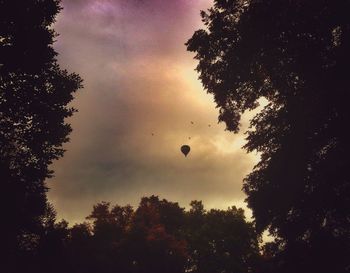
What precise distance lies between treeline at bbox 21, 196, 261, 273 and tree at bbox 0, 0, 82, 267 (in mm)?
5353

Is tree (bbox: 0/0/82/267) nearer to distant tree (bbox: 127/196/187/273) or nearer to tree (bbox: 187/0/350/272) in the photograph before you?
tree (bbox: 187/0/350/272)

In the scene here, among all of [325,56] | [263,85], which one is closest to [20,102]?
[263,85]

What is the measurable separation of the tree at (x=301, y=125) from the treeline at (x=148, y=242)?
15178 millimetres

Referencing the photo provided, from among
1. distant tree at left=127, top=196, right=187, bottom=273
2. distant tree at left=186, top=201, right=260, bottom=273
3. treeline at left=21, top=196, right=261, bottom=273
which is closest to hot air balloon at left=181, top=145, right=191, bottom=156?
treeline at left=21, top=196, right=261, bottom=273

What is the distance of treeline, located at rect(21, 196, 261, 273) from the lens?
98.9 ft

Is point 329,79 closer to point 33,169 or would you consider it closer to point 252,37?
point 252,37

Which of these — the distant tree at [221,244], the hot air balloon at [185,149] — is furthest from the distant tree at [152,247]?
the hot air balloon at [185,149]

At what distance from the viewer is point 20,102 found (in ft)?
56.7

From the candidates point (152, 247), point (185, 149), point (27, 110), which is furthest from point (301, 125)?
point (152, 247)

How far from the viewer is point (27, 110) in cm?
1758

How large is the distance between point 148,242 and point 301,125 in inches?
1547

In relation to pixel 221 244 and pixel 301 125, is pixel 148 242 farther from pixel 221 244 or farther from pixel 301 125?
pixel 301 125

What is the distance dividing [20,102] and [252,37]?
11.3 meters

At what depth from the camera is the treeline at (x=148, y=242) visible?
3016 cm
